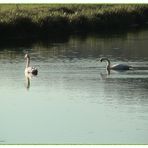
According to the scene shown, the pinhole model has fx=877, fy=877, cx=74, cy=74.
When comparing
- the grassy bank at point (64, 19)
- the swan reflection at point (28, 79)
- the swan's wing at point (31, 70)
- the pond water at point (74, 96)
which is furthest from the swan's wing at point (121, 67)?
the grassy bank at point (64, 19)

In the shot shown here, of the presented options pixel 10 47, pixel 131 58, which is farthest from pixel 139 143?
pixel 10 47

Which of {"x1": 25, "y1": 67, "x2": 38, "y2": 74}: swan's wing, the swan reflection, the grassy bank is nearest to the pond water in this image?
the swan reflection

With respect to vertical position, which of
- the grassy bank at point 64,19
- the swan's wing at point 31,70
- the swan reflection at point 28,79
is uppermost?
the grassy bank at point 64,19

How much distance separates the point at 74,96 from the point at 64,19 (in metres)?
9.42

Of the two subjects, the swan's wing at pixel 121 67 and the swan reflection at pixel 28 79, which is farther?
the swan's wing at pixel 121 67

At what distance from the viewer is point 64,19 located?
2200 centimetres

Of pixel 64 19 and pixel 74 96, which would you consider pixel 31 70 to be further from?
pixel 64 19

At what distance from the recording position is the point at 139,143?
9.78 m

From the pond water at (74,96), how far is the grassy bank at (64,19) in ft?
6.46

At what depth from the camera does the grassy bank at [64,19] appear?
21297 mm

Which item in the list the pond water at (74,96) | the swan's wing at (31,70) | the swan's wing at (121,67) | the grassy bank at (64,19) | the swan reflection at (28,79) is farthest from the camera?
the grassy bank at (64,19)

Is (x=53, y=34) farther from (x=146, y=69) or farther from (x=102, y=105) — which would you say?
(x=102, y=105)

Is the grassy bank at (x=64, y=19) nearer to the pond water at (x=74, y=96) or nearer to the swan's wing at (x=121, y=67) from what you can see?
the pond water at (x=74, y=96)

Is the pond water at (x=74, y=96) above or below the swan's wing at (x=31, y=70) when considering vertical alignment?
below
